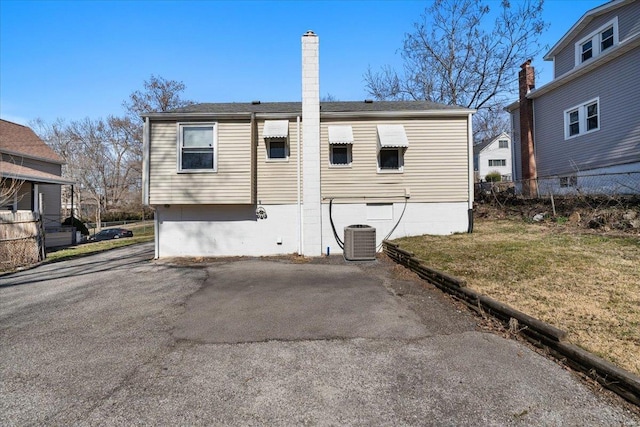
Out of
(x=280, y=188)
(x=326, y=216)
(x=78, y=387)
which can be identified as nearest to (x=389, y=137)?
(x=326, y=216)

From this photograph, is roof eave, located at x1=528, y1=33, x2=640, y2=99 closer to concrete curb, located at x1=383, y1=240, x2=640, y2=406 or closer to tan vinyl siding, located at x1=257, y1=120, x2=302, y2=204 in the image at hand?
tan vinyl siding, located at x1=257, y1=120, x2=302, y2=204

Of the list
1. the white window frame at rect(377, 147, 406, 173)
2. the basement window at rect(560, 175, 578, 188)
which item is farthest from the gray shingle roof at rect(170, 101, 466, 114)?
the basement window at rect(560, 175, 578, 188)

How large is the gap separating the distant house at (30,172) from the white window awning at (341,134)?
45.2 ft

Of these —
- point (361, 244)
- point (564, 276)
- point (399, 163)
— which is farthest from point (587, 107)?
point (564, 276)

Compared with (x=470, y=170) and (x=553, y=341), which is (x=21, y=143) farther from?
(x=553, y=341)

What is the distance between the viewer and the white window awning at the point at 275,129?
389 inches

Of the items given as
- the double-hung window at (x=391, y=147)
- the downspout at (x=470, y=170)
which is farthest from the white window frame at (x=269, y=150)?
the downspout at (x=470, y=170)

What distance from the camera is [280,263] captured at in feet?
30.8

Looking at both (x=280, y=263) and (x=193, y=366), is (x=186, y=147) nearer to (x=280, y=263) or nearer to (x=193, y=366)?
(x=280, y=263)

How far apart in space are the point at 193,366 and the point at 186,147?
8189 mm

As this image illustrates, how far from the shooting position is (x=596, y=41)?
13.9 metres

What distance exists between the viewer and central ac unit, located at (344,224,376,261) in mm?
9359

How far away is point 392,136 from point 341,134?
1.65 metres

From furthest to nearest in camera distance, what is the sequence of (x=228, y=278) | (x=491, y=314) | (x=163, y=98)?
1. (x=163, y=98)
2. (x=228, y=278)
3. (x=491, y=314)
